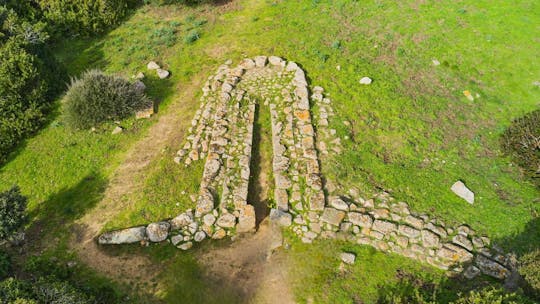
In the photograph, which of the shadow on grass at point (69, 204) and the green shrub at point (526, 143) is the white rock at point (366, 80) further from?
the shadow on grass at point (69, 204)

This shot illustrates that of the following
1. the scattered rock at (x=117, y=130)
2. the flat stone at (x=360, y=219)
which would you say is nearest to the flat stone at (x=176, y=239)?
the flat stone at (x=360, y=219)

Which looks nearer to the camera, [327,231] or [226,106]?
[327,231]

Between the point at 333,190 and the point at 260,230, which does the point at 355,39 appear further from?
the point at 260,230

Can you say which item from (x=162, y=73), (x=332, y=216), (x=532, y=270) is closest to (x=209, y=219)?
(x=332, y=216)

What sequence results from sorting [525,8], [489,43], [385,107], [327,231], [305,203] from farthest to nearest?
[525,8] < [489,43] < [385,107] < [305,203] < [327,231]

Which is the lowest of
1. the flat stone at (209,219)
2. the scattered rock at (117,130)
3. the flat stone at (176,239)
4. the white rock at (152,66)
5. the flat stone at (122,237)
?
the flat stone at (176,239)

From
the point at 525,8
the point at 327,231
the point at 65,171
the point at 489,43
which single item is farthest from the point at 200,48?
the point at 525,8

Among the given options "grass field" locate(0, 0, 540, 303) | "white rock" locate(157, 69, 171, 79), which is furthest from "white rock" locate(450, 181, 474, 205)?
"white rock" locate(157, 69, 171, 79)
